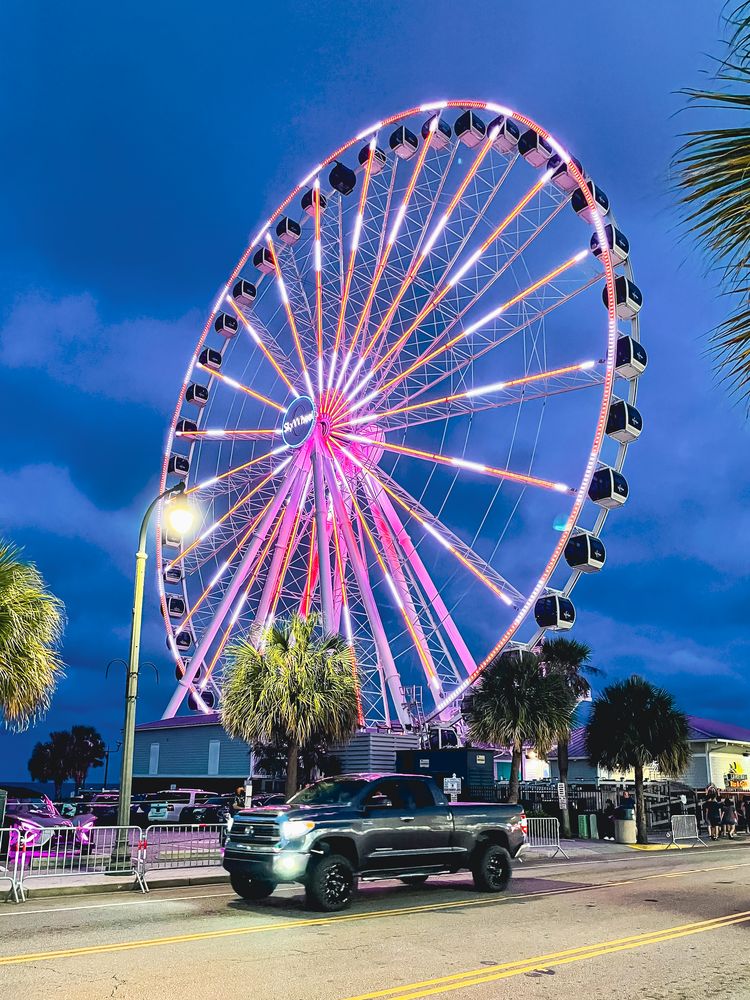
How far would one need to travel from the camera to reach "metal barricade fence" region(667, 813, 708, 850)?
29.0m

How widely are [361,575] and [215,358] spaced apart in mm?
13049

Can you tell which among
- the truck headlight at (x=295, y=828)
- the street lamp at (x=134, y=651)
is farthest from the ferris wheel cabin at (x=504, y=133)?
the truck headlight at (x=295, y=828)

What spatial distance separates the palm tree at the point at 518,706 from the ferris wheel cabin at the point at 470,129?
17.4 m

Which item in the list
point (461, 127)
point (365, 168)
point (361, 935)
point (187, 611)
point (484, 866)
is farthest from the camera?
point (187, 611)

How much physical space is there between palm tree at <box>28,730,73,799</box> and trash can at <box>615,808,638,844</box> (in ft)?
183

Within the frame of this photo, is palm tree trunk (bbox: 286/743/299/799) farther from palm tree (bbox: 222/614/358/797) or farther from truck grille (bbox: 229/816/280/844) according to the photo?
truck grille (bbox: 229/816/280/844)

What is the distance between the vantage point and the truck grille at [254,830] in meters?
12.2

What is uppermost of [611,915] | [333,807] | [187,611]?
[187,611]

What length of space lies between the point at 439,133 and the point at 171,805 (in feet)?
87.2

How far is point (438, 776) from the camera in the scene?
33531 mm

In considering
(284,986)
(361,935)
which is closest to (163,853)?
(361,935)

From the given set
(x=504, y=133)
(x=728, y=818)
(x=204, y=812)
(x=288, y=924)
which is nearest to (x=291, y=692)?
(x=204, y=812)

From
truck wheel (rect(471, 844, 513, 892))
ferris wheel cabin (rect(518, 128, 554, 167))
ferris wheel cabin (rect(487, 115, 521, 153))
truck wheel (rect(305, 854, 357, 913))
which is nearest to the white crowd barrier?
truck wheel (rect(471, 844, 513, 892))

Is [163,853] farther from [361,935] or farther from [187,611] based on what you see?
[187,611]
